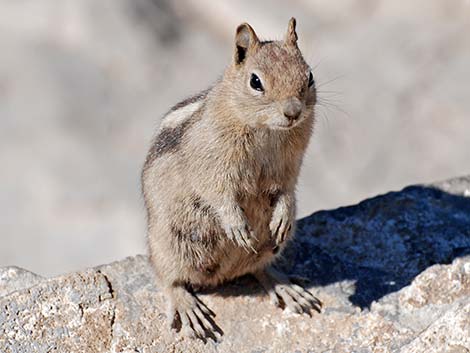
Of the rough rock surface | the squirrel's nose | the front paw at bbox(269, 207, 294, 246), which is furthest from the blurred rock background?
the squirrel's nose

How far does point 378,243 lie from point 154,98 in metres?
4.51

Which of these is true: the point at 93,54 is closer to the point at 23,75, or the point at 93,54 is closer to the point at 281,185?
the point at 23,75

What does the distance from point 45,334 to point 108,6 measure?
5.89m

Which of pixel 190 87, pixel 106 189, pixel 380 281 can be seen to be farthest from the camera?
pixel 190 87

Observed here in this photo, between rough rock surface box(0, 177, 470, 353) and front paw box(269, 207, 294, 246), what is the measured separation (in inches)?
17.7

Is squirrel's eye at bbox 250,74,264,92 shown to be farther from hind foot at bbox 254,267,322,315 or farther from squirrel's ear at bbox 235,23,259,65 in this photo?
hind foot at bbox 254,267,322,315

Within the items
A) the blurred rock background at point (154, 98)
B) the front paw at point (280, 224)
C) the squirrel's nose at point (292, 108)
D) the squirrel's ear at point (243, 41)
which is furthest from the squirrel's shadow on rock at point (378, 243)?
the blurred rock background at point (154, 98)

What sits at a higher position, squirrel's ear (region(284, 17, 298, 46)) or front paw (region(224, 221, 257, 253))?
squirrel's ear (region(284, 17, 298, 46))

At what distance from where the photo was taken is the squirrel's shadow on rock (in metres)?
6.50

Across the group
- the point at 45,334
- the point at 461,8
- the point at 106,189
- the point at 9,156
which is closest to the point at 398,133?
the point at 461,8

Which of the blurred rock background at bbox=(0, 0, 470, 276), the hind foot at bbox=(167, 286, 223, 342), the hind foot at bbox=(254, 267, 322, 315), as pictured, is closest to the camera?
the hind foot at bbox=(167, 286, 223, 342)

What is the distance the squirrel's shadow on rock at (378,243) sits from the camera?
21.3ft

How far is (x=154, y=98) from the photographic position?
35.3ft

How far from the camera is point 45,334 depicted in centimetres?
600
